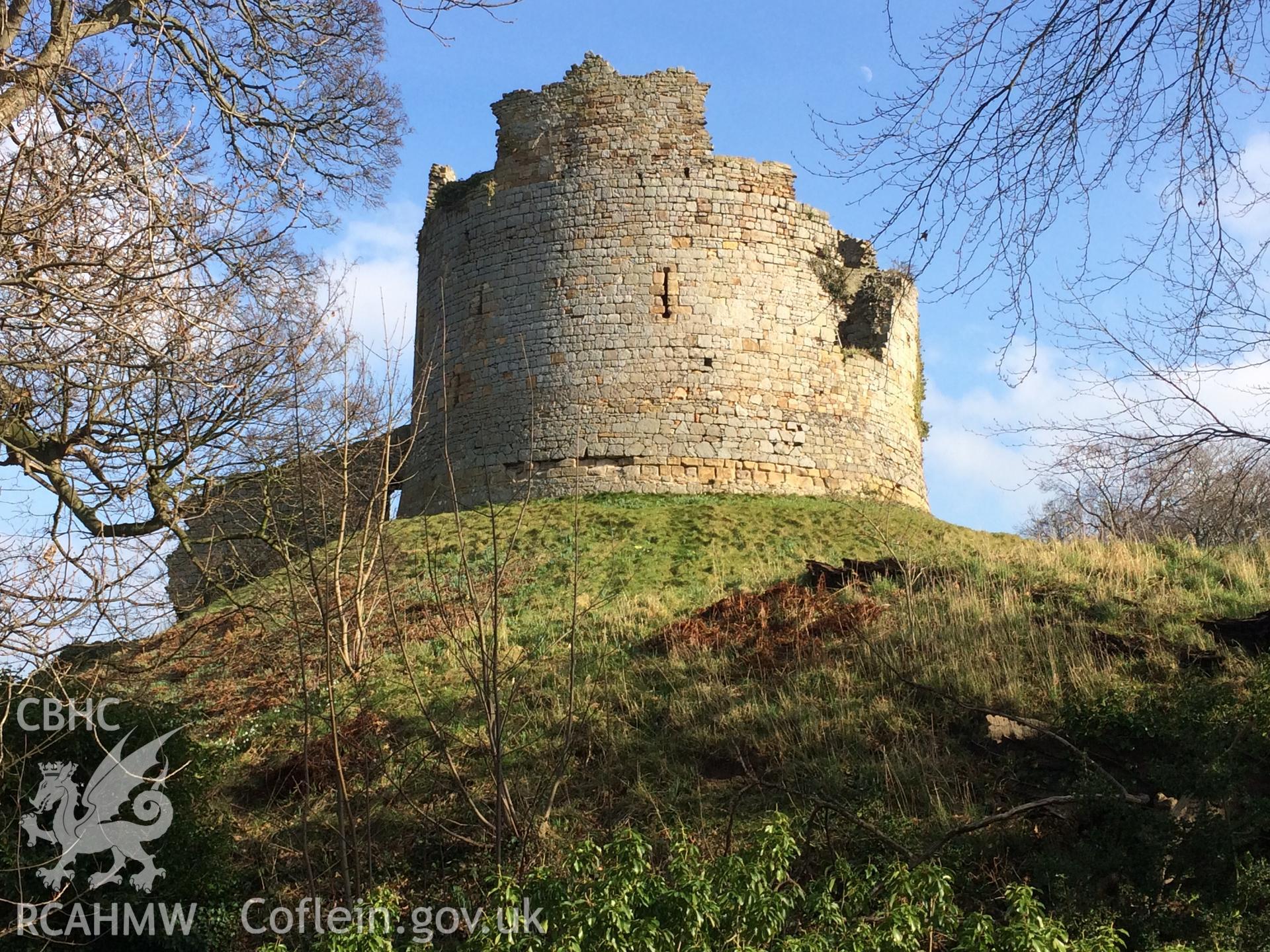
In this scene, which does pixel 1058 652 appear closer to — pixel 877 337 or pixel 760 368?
pixel 760 368

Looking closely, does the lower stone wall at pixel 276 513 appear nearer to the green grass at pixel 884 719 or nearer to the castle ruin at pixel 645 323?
the castle ruin at pixel 645 323

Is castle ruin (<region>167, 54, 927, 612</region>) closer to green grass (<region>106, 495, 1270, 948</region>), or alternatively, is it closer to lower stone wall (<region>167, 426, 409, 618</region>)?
lower stone wall (<region>167, 426, 409, 618</region>)

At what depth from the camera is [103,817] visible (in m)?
6.73

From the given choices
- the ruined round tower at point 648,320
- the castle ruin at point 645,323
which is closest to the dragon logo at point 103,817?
the castle ruin at point 645,323

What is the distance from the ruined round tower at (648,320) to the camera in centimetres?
1698

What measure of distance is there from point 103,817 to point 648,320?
11.8 m

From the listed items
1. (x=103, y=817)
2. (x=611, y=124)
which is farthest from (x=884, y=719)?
(x=611, y=124)

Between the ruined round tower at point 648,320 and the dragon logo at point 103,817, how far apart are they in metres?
9.93

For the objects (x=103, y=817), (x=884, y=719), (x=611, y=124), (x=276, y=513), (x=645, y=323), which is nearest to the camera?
(x=103, y=817)

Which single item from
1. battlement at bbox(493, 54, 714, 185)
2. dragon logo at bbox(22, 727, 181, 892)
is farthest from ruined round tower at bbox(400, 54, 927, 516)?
dragon logo at bbox(22, 727, 181, 892)

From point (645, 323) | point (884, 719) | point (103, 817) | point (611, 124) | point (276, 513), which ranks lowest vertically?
point (103, 817)

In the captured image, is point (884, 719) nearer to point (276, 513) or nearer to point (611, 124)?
point (276, 513)

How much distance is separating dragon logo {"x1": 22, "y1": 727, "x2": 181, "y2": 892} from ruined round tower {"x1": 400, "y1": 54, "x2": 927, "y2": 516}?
993cm

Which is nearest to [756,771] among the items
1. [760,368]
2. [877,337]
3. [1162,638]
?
[1162,638]
